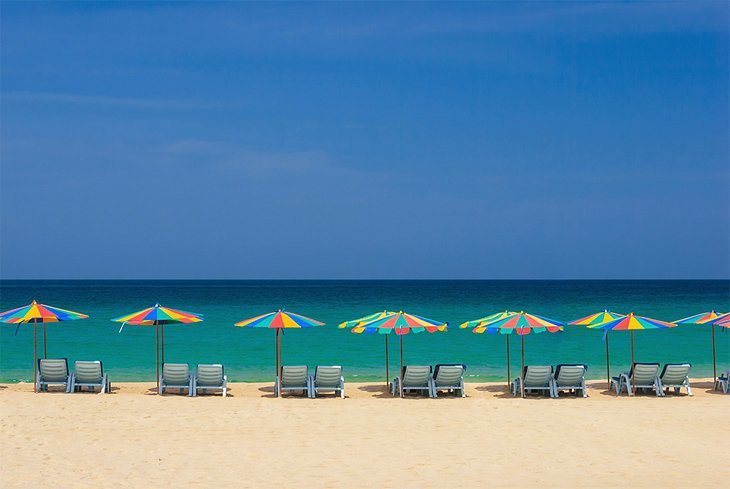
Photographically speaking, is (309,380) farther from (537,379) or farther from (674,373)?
(674,373)

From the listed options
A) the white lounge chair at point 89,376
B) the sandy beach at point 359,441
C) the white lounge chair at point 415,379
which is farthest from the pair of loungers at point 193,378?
the white lounge chair at point 415,379

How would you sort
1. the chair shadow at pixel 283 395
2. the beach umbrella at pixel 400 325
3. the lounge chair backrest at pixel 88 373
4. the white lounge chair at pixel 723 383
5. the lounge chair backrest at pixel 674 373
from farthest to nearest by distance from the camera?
1. the white lounge chair at pixel 723 383
2. the lounge chair backrest at pixel 674 373
3. the lounge chair backrest at pixel 88 373
4. the chair shadow at pixel 283 395
5. the beach umbrella at pixel 400 325

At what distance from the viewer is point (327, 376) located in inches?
599

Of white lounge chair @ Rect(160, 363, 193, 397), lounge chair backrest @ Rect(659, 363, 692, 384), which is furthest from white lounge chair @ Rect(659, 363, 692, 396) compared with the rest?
white lounge chair @ Rect(160, 363, 193, 397)

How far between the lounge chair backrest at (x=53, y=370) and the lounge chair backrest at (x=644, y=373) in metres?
11.1

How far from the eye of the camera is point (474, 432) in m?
11.6

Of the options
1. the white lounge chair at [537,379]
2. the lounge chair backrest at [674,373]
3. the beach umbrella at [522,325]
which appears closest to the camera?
the beach umbrella at [522,325]

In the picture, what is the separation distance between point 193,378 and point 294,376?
193 centimetres

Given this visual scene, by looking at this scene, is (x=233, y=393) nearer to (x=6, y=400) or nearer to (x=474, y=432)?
(x=6, y=400)

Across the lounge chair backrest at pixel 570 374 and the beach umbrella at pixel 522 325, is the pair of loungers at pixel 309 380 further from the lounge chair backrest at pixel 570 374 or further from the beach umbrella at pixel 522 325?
the lounge chair backrest at pixel 570 374

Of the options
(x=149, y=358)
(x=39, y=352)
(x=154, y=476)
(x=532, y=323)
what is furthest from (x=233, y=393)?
(x=39, y=352)

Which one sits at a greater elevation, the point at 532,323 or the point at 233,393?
the point at 532,323

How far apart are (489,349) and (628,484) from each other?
18.0m

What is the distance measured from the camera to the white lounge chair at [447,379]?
49.8 feet
